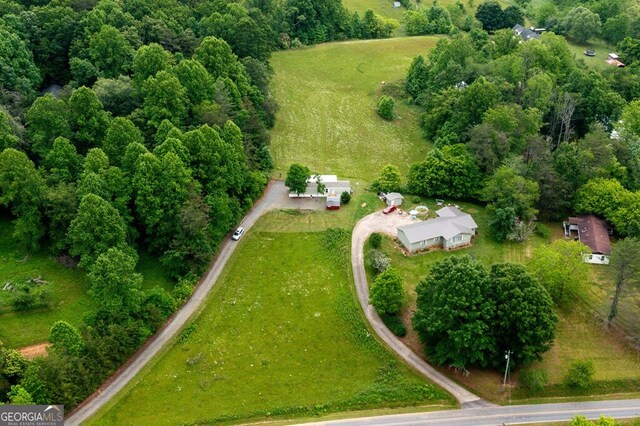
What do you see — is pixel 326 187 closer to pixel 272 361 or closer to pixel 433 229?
pixel 433 229

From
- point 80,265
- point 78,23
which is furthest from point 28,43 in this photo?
point 80,265

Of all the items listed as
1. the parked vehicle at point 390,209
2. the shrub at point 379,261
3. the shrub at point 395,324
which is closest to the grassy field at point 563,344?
the shrub at point 395,324

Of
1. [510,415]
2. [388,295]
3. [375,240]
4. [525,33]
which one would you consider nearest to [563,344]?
[510,415]

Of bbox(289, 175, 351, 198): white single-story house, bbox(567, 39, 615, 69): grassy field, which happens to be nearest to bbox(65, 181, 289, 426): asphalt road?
bbox(289, 175, 351, 198): white single-story house

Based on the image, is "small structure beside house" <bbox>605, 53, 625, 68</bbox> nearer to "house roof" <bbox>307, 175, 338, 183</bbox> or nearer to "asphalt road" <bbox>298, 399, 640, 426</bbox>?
"house roof" <bbox>307, 175, 338, 183</bbox>

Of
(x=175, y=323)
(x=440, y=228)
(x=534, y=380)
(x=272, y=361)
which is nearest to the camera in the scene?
(x=534, y=380)

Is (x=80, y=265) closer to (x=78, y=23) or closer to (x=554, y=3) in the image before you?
(x=78, y=23)
